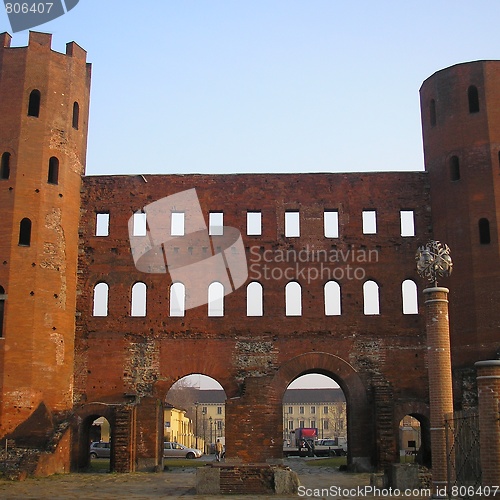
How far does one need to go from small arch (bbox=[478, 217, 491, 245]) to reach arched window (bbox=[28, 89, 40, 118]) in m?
16.1

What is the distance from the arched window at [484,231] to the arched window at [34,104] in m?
16.1

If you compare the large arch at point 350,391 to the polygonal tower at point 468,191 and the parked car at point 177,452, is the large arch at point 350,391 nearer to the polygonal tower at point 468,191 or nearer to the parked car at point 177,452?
the polygonal tower at point 468,191

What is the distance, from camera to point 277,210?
27188 mm

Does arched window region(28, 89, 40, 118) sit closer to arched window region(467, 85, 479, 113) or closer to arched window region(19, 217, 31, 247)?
arched window region(19, 217, 31, 247)

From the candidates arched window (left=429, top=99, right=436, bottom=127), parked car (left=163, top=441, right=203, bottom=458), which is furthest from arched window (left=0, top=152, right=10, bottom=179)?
parked car (left=163, top=441, right=203, bottom=458)

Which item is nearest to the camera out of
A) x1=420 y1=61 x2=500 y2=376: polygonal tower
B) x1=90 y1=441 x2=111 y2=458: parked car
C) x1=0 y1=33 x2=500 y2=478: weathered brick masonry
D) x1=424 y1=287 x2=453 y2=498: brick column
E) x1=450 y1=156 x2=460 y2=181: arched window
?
x1=424 y1=287 x2=453 y2=498: brick column

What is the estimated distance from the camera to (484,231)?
25266 mm

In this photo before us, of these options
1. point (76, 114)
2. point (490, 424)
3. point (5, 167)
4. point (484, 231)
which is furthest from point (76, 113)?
point (490, 424)

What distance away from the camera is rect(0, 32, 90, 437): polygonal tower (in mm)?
23906

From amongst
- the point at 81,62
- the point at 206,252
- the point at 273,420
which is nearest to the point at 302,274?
the point at 206,252

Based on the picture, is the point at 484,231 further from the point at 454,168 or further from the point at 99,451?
the point at 99,451

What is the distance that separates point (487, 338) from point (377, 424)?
15.2 ft

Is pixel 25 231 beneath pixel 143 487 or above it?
above

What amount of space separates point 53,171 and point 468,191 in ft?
48.2
